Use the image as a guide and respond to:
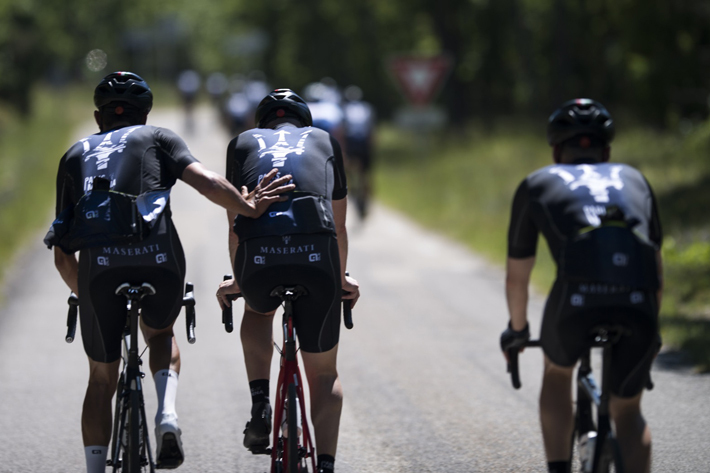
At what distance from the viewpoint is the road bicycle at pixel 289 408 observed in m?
4.42

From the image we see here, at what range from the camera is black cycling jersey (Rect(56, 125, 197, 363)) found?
4469mm

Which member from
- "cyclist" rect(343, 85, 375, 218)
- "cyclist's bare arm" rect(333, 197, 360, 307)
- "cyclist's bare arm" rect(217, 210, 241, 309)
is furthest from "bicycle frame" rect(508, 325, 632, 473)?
"cyclist" rect(343, 85, 375, 218)

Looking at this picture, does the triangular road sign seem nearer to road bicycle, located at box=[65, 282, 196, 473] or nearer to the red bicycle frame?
the red bicycle frame

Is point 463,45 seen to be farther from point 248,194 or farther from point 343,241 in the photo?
point 248,194

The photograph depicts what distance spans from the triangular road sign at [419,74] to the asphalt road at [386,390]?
8.46 metres

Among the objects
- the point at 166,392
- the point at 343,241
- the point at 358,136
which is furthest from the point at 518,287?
the point at 358,136

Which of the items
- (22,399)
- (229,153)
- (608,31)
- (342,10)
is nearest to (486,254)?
(22,399)

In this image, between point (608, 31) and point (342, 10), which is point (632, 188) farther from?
point (342, 10)

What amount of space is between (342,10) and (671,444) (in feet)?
151

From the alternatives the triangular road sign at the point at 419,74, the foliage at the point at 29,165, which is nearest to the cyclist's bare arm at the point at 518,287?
the foliage at the point at 29,165

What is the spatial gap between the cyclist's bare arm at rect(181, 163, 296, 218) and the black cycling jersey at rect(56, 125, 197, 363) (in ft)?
0.57

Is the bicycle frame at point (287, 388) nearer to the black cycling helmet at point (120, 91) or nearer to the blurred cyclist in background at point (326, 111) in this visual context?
the black cycling helmet at point (120, 91)

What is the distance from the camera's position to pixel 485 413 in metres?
6.78

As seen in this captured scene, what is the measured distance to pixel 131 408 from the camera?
4324mm
